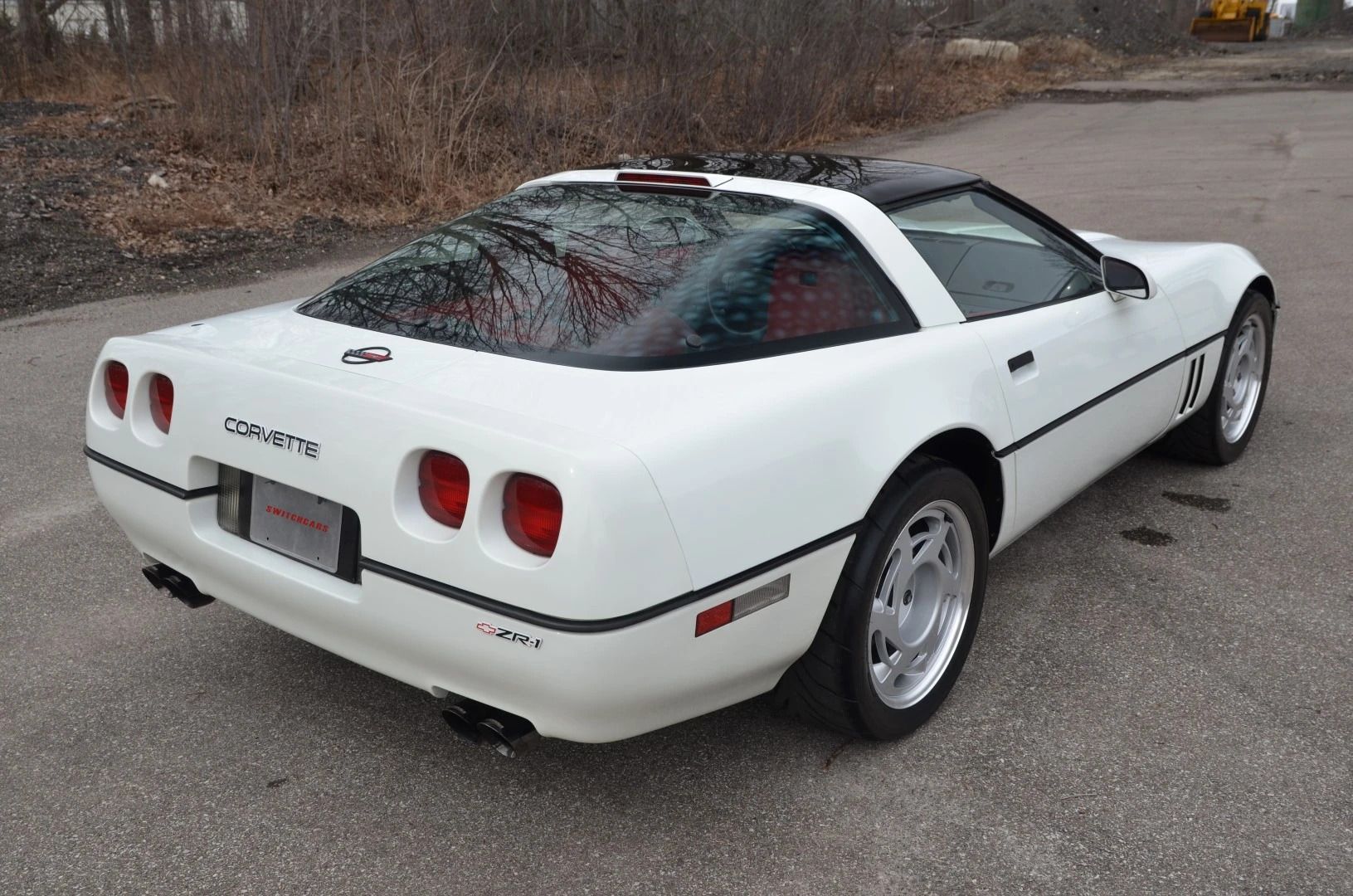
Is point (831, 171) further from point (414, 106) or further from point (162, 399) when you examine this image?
point (414, 106)

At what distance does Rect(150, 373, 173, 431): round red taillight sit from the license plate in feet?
1.28

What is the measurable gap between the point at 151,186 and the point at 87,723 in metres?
8.56

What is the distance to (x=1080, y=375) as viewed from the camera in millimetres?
3426

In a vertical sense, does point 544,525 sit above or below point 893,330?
below

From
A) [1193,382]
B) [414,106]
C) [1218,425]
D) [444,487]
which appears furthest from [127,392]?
[414,106]

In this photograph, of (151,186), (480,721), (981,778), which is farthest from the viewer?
(151,186)

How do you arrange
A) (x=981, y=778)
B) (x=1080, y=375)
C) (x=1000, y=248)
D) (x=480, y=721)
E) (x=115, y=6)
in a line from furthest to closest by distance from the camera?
(x=115, y=6), (x=1000, y=248), (x=1080, y=375), (x=981, y=778), (x=480, y=721)

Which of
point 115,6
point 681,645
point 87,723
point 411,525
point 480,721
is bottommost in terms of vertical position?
point 87,723

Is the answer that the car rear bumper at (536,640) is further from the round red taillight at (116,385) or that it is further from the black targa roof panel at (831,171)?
the black targa roof panel at (831,171)

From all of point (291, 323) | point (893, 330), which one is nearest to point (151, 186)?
point (291, 323)

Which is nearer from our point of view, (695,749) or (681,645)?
(681,645)

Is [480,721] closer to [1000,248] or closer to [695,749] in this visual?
[695,749]

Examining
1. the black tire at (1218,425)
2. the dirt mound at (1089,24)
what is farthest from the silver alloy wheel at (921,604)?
the dirt mound at (1089,24)

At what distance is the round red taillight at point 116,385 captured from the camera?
117 inches
